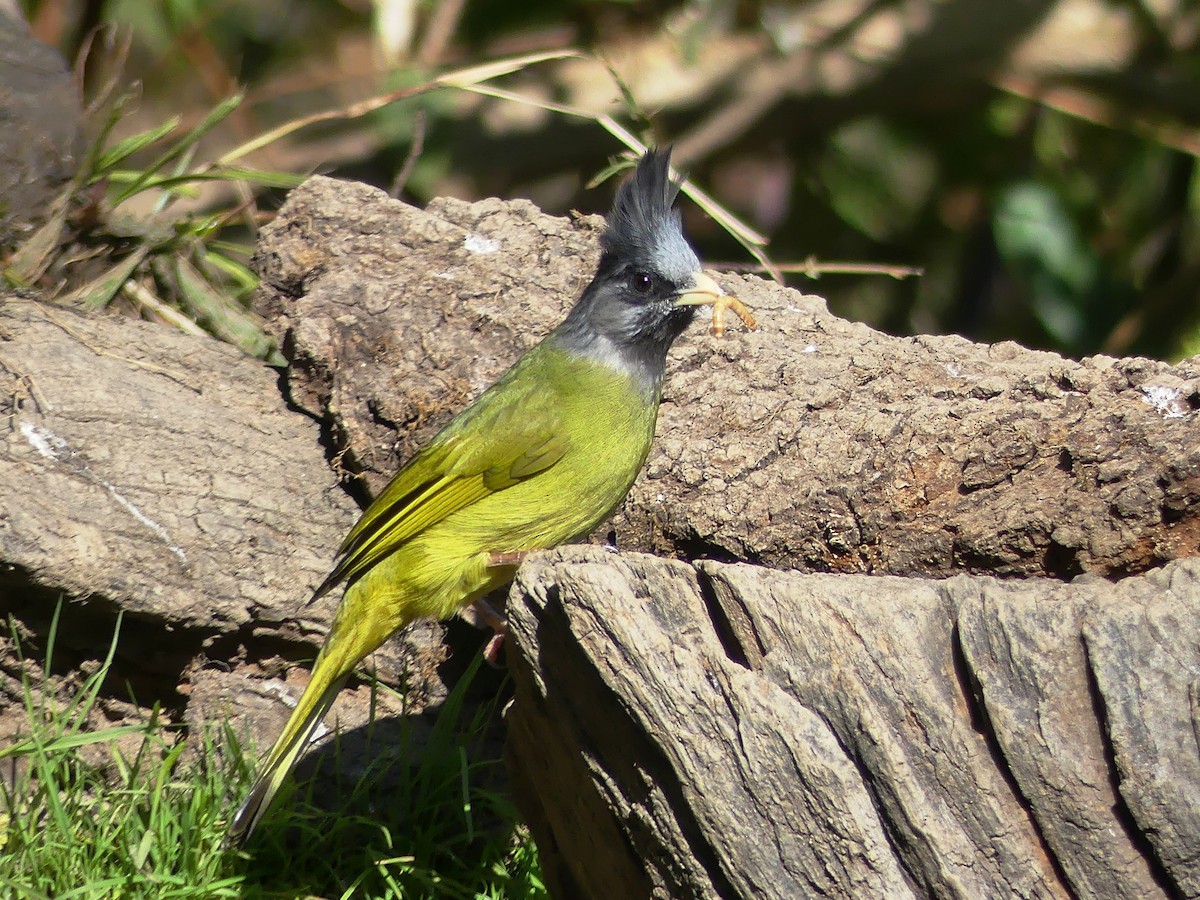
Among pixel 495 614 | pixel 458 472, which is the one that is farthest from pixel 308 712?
pixel 458 472

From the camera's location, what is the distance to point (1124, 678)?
2.16 metres

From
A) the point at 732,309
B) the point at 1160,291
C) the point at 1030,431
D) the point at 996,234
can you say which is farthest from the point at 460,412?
the point at 1160,291

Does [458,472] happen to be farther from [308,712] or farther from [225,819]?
[225,819]

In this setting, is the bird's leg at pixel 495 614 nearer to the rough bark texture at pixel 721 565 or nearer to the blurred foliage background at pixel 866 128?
the rough bark texture at pixel 721 565

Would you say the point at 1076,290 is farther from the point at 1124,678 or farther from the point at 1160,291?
the point at 1124,678

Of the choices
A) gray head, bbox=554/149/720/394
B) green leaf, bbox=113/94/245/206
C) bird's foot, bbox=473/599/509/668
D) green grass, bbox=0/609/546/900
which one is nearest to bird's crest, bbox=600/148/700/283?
gray head, bbox=554/149/720/394

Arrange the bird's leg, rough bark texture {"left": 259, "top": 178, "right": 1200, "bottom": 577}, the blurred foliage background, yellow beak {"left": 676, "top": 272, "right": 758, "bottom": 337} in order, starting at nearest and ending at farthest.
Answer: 1. rough bark texture {"left": 259, "top": 178, "right": 1200, "bottom": 577}
2. the bird's leg
3. yellow beak {"left": 676, "top": 272, "right": 758, "bottom": 337}
4. the blurred foliage background

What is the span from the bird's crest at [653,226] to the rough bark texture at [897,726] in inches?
57.5

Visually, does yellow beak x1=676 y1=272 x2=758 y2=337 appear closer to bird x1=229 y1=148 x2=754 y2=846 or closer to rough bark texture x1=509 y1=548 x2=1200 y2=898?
bird x1=229 y1=148 x2=754 y2=846

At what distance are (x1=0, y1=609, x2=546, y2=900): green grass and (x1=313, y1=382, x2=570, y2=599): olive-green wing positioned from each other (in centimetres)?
45

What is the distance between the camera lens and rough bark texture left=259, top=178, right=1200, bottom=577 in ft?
9.85

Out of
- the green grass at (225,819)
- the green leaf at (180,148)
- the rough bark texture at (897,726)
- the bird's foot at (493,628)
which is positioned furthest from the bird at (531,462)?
the green leaf at (180,148)

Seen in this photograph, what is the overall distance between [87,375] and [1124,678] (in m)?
2.88

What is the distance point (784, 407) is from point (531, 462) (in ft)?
2.25
